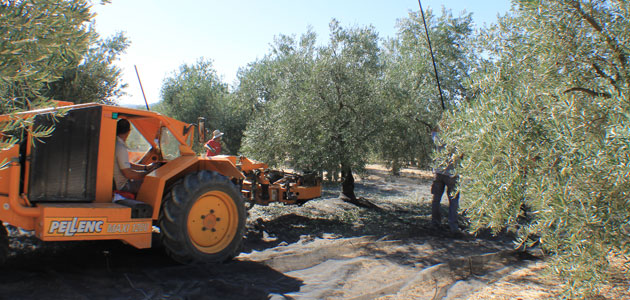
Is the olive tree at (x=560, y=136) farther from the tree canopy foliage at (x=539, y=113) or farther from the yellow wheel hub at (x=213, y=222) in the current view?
the yellow wheel hub at (x=213, y=222)

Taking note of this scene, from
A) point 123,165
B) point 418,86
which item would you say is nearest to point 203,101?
point 418,86

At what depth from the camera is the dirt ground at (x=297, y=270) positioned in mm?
4090

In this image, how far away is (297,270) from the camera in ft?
Result: 16.8

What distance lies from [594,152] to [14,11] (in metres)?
3.65

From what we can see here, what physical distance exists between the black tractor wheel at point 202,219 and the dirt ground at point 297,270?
0.78ft

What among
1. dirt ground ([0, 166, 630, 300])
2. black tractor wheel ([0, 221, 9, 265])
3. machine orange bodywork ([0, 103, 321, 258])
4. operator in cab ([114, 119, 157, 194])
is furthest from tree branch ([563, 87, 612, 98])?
black tractor wheel ([0, 221, 9, 265])

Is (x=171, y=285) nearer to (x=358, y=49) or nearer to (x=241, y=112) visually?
(x=358, y=49)

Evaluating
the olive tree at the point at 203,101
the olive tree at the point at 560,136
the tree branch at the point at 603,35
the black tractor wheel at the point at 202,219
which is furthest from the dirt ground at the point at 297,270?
the olive tree at the point at 203,101

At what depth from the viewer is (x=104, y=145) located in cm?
469

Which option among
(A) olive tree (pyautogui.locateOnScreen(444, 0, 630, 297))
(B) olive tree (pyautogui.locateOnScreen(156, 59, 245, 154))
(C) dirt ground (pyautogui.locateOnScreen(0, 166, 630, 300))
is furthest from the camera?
(B) olive tree (pyautogui.locateOnScreen(156, 59, 245, 154))

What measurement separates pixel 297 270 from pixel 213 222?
1.22 m

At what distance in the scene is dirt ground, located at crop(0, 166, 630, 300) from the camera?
→ 4.09 m

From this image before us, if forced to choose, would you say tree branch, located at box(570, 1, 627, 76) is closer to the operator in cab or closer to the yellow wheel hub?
the yellow wheel hub

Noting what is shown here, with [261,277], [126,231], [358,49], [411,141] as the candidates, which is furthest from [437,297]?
[358,49]
